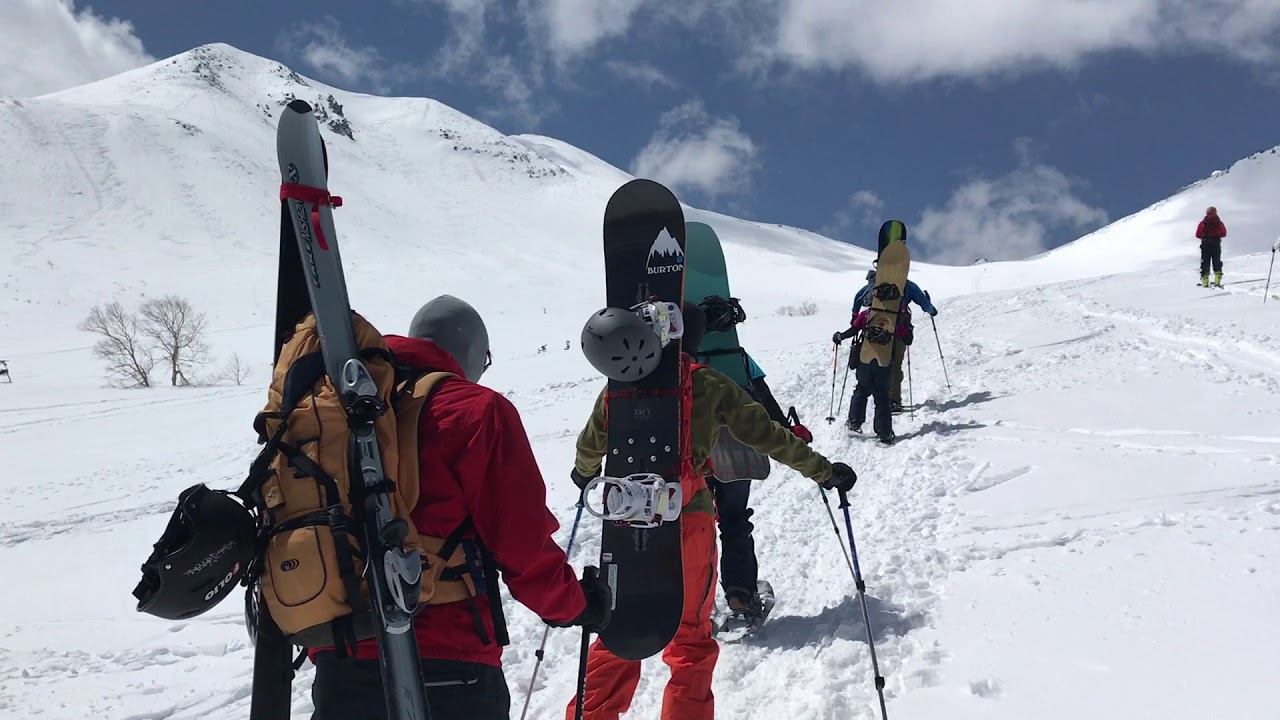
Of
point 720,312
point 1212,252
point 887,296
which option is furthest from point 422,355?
point 1212,252

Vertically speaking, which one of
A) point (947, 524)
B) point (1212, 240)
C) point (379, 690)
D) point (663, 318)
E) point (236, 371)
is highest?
point (1212, 240)

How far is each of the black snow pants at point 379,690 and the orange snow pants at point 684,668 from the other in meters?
1.15

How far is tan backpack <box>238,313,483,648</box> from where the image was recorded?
64.6 inches

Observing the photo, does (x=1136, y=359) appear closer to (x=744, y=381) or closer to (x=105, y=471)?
(x=744, y=381)

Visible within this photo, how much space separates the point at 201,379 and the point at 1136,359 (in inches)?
1033

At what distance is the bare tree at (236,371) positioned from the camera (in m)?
23.6

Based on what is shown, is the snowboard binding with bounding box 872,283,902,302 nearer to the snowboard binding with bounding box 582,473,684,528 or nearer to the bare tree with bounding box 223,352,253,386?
the snowboard binding with bounding box 582,473,684,528

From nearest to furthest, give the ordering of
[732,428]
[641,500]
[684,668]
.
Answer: [641,500] < [684,668] < [732,428]

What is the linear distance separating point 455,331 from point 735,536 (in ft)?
7.99

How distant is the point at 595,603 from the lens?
2316 mm

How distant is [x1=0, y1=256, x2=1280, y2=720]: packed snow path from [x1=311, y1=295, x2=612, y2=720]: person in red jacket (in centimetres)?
170

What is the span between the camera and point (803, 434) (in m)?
3.70

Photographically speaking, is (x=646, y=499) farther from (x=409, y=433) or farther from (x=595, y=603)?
(x=409, y=433)

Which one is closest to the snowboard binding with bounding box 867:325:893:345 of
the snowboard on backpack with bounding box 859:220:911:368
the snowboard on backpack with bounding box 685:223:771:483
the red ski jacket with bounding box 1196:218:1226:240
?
the snowboard on backpack with bounding box 859:220:911:368
